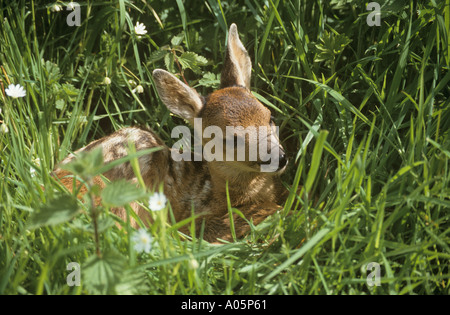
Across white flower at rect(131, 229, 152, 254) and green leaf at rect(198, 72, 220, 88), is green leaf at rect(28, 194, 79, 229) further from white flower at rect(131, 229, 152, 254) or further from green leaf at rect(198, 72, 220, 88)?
green leaf at rect(198, 72, 220, 88)

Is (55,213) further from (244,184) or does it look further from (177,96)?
(244,184)

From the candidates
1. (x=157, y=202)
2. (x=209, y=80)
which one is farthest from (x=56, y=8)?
(x=157, y=202)

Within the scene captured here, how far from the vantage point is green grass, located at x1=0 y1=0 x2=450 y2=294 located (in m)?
2.51

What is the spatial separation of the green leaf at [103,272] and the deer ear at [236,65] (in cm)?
216

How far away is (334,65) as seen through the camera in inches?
150

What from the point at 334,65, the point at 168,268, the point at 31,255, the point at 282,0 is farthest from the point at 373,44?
the point at 31,255

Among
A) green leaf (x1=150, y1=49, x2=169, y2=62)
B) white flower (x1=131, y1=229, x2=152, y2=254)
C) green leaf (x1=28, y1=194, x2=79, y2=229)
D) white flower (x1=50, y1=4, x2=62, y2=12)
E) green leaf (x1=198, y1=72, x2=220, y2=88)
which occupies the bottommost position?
white flower (x1=131, y1=229, x2=152, y2=254)

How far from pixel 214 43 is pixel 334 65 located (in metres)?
1.05

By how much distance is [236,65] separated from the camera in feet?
13.4

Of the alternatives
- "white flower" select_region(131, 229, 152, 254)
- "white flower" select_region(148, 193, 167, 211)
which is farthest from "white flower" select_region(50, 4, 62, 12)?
"white flower" select_region(131, 229, 152, 254)

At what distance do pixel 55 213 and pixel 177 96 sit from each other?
78.1 inches

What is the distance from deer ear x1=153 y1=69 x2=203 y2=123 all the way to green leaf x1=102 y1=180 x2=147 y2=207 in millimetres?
1752

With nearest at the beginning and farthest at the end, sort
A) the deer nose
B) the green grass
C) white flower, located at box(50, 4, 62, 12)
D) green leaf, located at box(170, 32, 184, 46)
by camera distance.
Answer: the green grass < the deer nose < white flower, located at box(50, 4, 62, 12) < green leaf, located at box(170, 32, 184, 46)
